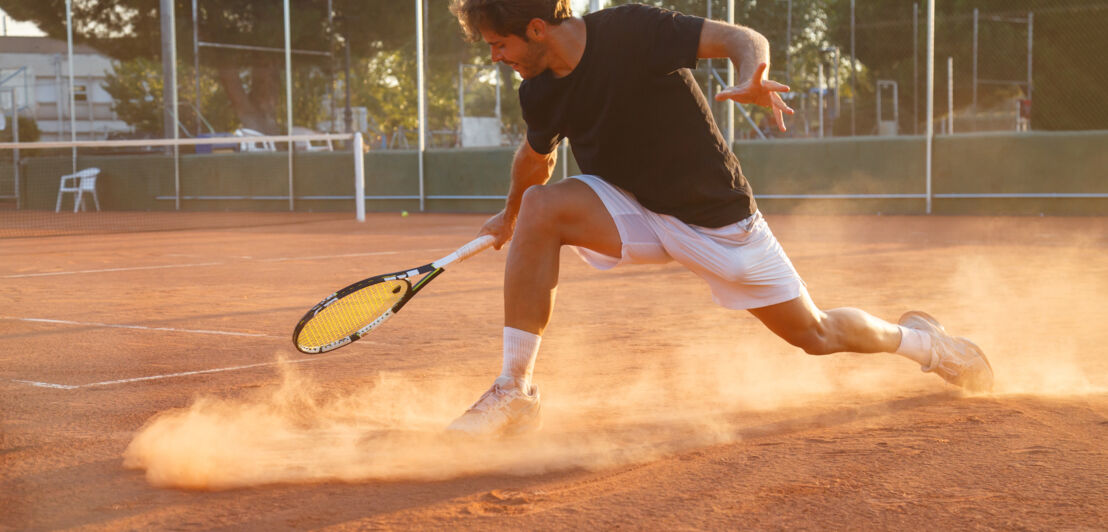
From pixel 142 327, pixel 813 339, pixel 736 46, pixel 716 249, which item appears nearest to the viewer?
pixel 736 46

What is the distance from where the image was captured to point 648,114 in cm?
349

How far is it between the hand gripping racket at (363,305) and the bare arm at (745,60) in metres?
1.06

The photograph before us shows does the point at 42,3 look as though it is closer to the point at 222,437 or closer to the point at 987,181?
the point at 987,181

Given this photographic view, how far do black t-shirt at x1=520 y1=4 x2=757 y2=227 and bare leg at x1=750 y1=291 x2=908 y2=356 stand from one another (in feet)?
→ 1.11

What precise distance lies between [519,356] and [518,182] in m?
0.72

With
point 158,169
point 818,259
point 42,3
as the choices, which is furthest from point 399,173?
point 42,3

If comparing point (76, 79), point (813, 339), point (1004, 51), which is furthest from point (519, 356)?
point (76, 79)

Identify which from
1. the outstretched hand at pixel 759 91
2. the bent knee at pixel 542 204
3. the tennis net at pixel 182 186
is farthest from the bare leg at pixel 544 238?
the tennis net at pixel 182 186

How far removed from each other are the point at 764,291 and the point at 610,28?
3.09 ft

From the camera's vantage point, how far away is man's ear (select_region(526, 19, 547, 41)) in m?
3.41

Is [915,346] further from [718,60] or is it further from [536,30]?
[718,60]

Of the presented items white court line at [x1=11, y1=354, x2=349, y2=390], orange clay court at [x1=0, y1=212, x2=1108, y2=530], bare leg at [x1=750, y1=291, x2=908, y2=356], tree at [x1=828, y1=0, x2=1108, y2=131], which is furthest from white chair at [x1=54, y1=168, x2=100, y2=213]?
bare leg at [x1=750, y1=291, x2=908, y2=356]

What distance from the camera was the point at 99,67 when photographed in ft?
195

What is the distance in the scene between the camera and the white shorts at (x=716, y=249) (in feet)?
11.7
